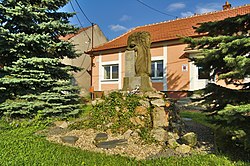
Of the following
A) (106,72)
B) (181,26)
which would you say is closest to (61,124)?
(106,72)

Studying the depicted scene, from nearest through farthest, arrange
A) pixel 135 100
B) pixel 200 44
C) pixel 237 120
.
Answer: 1. pixel 237 120
2. pixel 200 44
3. pixel 135 100

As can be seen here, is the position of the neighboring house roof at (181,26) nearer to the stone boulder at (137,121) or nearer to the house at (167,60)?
the house at (167,60)

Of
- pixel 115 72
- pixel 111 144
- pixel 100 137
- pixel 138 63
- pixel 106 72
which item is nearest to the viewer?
pixel 111 144

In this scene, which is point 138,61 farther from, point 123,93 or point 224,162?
point 224,162

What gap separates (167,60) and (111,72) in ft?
16.4

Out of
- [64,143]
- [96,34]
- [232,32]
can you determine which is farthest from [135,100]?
[96,34]

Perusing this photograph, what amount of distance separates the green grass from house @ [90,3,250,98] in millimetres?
8708

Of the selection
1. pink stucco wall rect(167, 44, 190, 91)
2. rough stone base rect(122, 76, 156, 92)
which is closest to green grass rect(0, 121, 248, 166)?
rough stone base rect(122, 76, 156, 92)

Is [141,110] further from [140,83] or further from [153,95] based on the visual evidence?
[140,83]

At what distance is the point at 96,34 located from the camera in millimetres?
23703

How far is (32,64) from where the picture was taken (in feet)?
23.3

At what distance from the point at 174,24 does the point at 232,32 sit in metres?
13.3

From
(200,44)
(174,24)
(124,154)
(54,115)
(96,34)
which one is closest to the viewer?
(200,44)

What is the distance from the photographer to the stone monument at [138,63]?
6.59 meters
